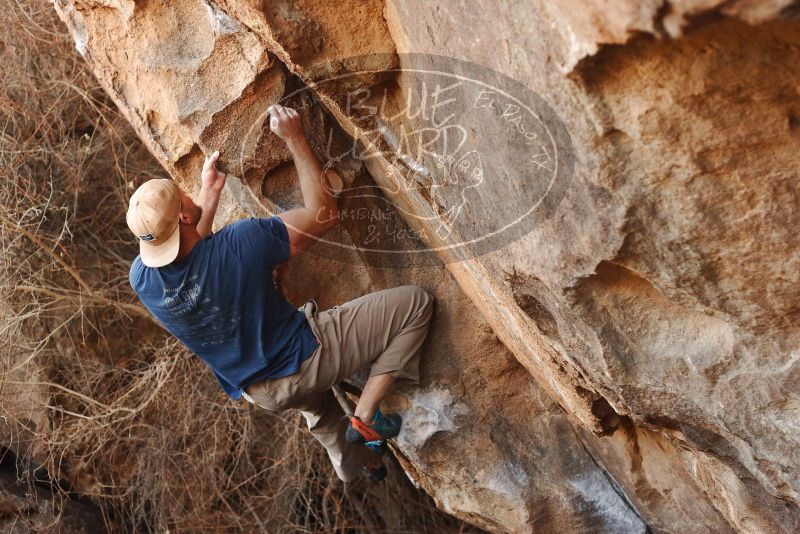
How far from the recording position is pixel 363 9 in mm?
2467

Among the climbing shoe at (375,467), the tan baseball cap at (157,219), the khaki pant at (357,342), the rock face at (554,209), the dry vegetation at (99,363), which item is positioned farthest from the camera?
the dry vegetation at (99,363)

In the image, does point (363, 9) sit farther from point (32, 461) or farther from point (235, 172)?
point (32, 461)

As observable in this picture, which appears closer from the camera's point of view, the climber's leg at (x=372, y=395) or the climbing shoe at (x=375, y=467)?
the climber's leg at (x=372, y=395)

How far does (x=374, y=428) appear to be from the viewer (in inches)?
121

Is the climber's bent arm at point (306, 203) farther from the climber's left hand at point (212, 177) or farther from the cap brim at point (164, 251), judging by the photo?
the cap brim at point (164, 251)

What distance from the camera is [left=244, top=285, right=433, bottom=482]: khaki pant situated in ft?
9.66

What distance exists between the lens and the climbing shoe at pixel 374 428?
9.77 feet

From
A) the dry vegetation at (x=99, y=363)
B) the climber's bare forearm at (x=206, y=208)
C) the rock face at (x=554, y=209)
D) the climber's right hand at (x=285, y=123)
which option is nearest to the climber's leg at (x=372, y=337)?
the rock face at (x=554, y=209)

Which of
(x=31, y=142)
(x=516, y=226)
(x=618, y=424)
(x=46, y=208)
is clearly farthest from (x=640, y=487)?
(x=31, y=142)

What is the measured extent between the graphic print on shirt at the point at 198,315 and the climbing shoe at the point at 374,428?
1.70ft

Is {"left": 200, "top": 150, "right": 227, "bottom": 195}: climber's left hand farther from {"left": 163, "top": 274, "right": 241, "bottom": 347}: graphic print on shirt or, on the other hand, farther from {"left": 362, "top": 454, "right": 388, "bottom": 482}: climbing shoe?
{"left": 362, "top": 454, "right": 388, "bottom": 482}: climbing shoe

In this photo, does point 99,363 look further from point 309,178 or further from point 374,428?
point 309,178

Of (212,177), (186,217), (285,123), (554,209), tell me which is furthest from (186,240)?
(554,209)

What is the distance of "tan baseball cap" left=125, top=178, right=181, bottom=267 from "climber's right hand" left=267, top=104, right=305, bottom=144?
37cm
